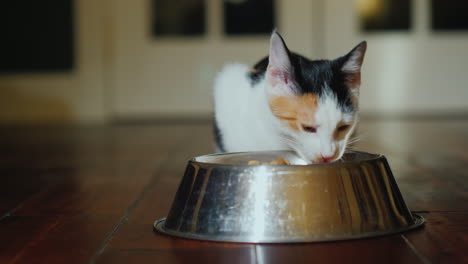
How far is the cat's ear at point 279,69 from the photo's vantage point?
128cm

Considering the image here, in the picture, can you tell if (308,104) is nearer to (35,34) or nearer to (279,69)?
(279,69)

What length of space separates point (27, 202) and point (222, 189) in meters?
0.62

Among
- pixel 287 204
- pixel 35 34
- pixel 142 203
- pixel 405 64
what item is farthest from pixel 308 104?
pixel 35 34

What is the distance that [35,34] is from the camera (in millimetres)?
4512

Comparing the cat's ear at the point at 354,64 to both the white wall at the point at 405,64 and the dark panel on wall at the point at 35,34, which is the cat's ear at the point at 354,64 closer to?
the white wall at the point at 405,64

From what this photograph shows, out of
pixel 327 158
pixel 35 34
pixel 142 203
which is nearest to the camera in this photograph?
pixel 327 158


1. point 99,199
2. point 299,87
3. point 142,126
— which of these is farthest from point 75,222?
point 142,126

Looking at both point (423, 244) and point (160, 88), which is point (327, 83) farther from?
point (160, 88)

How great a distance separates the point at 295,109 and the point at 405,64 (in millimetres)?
3325

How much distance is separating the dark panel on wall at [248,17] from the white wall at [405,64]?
39cm

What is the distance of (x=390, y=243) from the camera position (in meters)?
1.05

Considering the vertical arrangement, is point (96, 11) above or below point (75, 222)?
above

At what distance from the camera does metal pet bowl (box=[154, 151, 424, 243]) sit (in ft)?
3.48

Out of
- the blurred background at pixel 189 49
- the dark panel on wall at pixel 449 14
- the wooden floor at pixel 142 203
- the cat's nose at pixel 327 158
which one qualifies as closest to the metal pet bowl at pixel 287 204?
→ the wooden floor at pixel 142 203
